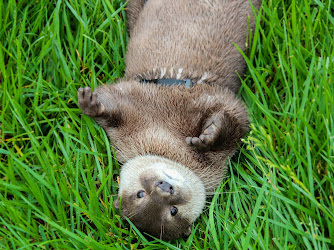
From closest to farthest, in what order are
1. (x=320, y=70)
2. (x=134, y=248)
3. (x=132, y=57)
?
(x=134, y=248) < (x=320, y=70) < (x=132, y=57)

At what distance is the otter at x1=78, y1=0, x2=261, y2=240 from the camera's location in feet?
11.1

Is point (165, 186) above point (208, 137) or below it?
below

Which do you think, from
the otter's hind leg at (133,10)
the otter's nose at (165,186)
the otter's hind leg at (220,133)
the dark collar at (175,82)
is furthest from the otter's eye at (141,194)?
the otter's hind leg at (133,10)

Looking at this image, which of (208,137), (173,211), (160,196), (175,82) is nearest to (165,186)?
(160,196)

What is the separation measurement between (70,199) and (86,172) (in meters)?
0.28

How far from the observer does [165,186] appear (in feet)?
10.9

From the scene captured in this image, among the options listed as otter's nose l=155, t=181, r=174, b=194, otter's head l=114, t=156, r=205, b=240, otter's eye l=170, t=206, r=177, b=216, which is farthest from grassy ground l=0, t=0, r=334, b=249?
otter's nose l=155, t=181, r=174, b=194

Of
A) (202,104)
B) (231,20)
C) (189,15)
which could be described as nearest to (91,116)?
(202,104)

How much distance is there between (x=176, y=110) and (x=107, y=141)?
61cm

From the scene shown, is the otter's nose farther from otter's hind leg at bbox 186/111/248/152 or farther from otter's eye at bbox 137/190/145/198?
otter's hind leg at bbox 186/111/248/152

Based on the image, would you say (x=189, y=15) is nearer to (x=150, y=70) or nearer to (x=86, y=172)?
(x=150, y=70)

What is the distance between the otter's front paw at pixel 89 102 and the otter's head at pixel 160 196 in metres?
0.48

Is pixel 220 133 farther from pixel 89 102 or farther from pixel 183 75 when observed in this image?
pixel 89 102

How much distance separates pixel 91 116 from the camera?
354 cm
